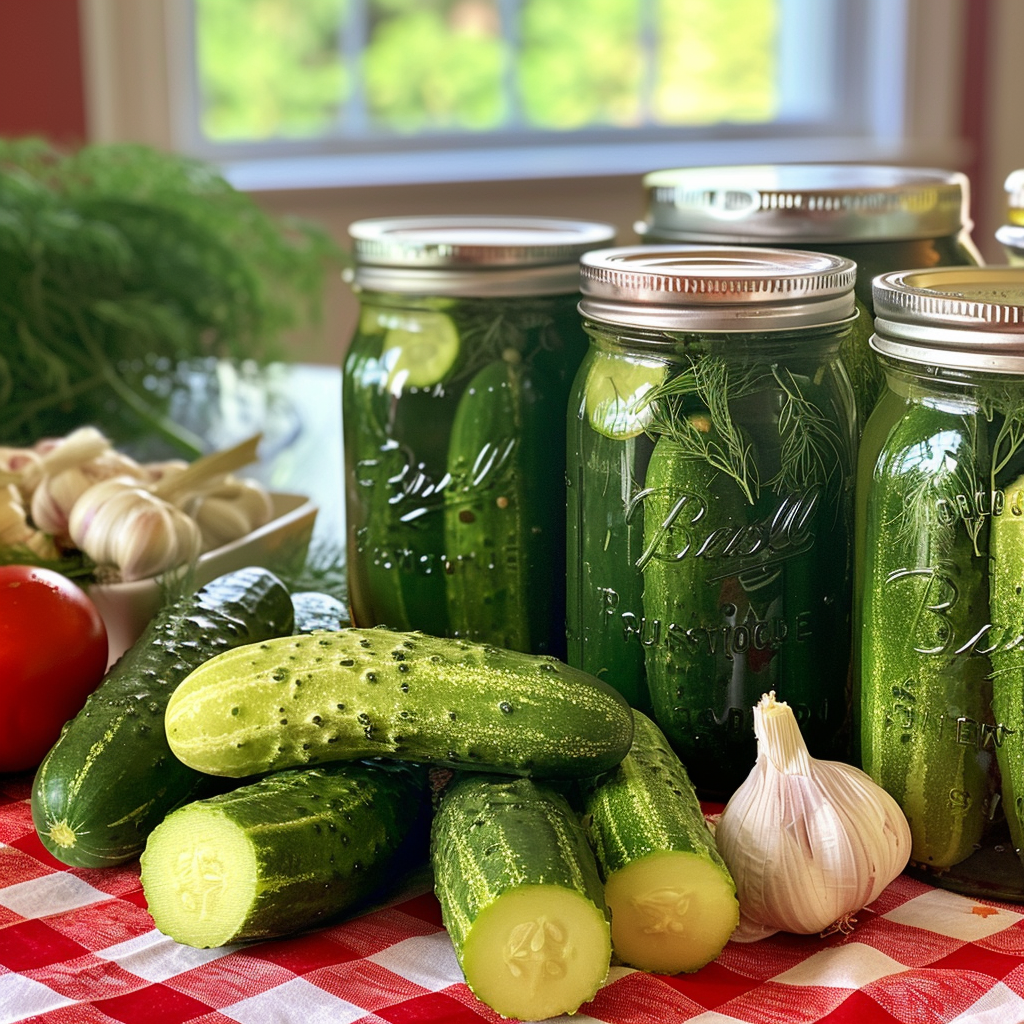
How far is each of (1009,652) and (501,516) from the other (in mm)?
350

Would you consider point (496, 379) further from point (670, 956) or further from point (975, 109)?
point (975, 109)

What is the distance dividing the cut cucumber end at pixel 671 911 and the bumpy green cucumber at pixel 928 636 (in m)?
0.14

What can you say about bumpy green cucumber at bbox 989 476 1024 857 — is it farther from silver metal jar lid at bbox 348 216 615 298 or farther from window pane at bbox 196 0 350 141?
window pane at bbox 196 0 350 141

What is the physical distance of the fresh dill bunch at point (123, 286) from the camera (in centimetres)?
160

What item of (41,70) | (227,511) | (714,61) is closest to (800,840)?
(227,511)

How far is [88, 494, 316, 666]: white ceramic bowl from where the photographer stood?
1.00 m

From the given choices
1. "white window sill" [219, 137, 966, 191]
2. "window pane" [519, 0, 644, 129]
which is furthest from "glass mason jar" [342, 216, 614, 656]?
"window pane" [519, 0, 644, 129]

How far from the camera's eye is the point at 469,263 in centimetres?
88

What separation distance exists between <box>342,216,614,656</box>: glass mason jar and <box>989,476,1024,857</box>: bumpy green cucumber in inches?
12.6

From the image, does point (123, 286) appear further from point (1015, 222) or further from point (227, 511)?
point (1015, 222)

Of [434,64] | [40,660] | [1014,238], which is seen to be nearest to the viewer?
[40,660]

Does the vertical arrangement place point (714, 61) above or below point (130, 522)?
above

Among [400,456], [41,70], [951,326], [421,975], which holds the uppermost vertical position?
[41,70]

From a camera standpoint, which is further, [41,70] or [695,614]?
[41,70]
